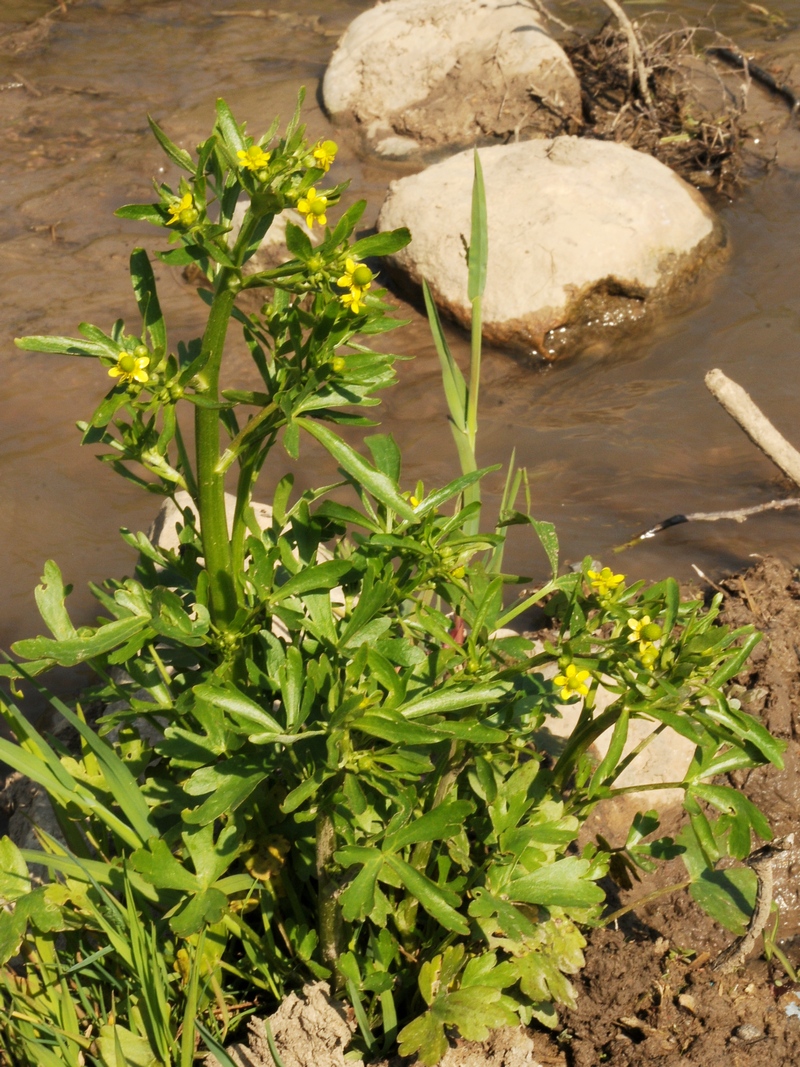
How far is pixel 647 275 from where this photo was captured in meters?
5.31

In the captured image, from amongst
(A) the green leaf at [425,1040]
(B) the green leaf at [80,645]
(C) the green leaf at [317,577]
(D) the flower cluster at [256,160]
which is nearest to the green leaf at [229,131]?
(D) the flower cluster at [256,160]

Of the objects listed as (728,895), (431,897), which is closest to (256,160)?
(431,897)

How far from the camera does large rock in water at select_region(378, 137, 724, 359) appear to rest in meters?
5.13

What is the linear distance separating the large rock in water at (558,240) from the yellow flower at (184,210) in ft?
12.8

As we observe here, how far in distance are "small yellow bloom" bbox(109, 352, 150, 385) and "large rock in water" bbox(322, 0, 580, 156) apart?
20.4 feet

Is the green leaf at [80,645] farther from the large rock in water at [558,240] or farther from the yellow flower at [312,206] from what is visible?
the large rock in water at [558,240]

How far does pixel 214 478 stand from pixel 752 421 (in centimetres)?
224

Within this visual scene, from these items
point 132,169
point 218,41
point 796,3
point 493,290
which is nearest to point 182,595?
point 493,290

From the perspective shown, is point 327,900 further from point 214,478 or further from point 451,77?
point 451,77

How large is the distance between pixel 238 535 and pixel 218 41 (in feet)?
28.0

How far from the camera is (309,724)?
5.32 feet

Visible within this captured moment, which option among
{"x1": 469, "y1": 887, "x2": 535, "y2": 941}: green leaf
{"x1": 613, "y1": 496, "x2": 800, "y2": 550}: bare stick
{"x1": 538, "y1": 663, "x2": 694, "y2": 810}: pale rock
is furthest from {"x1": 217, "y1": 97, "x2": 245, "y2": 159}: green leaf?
{"x1": 613, "y1": 496, "x2": 800, "y2": 550}: bare stick

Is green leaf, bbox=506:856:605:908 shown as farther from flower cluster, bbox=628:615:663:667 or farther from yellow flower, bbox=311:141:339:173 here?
yellow flower, bbox=311:141:339:173

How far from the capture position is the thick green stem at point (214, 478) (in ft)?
4.80
